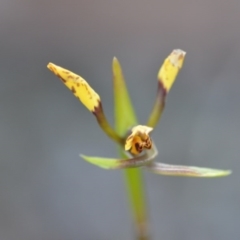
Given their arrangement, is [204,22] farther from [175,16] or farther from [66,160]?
[66,160]

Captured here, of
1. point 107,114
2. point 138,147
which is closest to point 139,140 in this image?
point 138,147

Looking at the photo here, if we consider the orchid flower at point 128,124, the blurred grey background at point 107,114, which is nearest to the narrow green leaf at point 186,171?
the orchid flower at point 128,124

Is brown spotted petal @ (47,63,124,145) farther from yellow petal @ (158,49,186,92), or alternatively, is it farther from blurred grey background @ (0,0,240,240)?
blurred grey background @ (0,0,240,240)

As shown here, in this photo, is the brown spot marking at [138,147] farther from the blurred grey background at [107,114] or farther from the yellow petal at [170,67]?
the blurred grey background at [107,114]

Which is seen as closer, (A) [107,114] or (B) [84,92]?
(B) [84,92]

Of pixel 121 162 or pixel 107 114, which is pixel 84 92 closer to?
pixel 121 162

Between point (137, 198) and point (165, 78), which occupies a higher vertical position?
point (165, 78)
